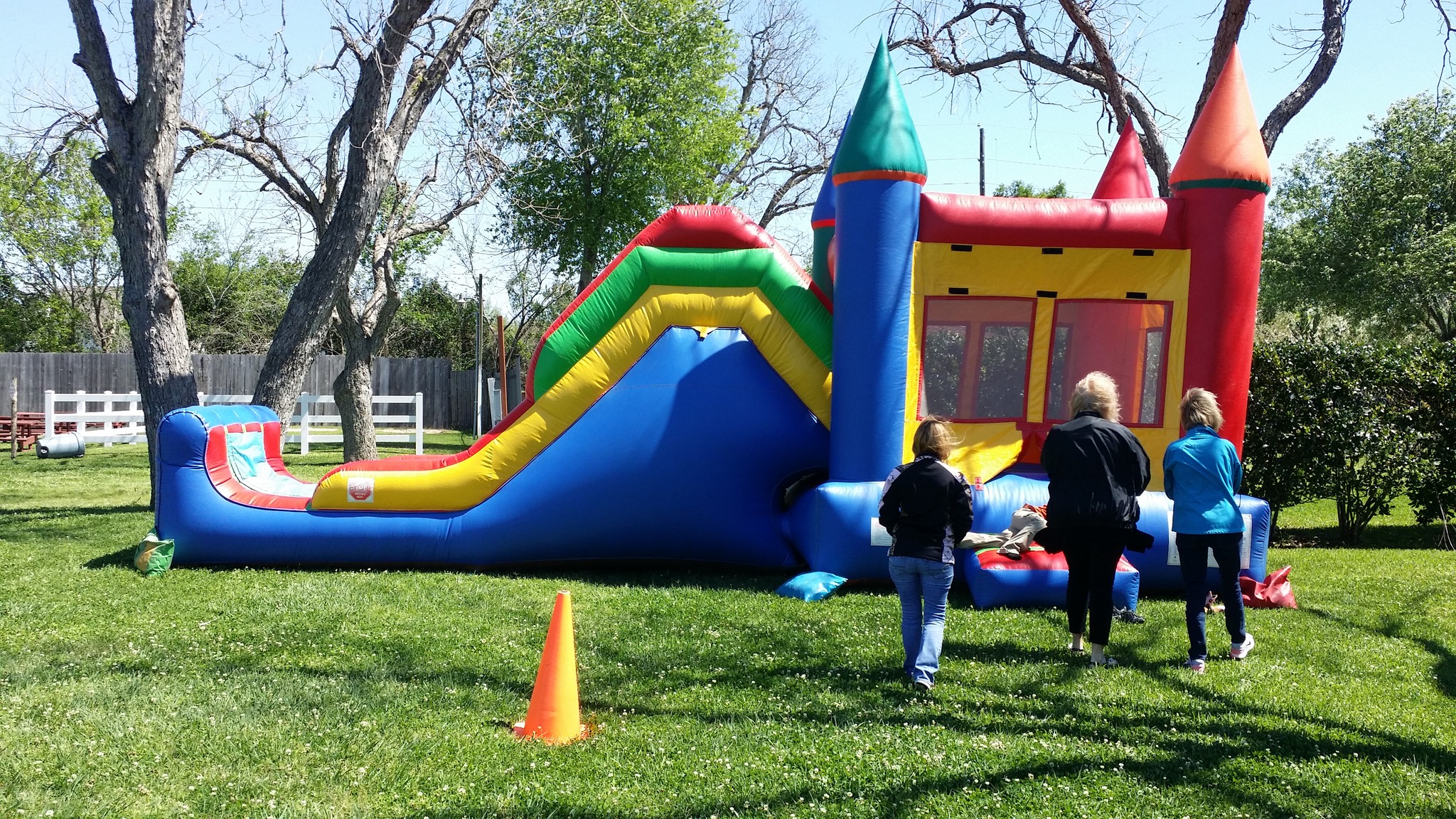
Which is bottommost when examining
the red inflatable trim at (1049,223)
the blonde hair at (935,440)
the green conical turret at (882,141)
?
the blonde hair at (935,440)

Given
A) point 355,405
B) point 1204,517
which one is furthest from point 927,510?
Answer: point 355,405

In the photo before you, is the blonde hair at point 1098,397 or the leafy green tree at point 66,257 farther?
the leafy green tree at point 66,257

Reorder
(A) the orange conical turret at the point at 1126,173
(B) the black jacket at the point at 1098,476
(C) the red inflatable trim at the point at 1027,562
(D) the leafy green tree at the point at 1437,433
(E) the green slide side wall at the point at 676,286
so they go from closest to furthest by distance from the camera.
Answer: (B) the black jacket at the point at 1098,476, (C) the red inflatable trim at the point at 1027,562, (E) the green slide side wall at the point at 676,286, (A) the orange conical turret at the point at 1126,173, (D) the leafy green tree at the point at 1437,433

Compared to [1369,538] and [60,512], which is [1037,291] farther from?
[60,512]

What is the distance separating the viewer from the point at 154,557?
7465 millimetres

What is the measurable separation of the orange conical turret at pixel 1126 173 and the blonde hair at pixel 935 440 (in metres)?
5.09

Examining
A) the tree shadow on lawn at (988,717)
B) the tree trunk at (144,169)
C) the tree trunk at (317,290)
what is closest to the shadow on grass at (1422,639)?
the tree shadow on lawn at (988,717)

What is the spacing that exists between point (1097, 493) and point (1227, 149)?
11.2ft

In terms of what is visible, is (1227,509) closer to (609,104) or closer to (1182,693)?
(1182,693)

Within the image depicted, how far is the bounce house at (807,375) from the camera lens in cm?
729

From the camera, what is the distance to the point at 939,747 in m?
4.17

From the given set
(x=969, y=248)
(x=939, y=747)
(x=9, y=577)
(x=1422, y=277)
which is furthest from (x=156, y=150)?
(x=1422, y=277)

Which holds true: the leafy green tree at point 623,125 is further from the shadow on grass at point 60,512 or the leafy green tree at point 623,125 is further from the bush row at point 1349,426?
the bush row at point 1349,426

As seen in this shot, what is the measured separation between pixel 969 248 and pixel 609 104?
1548cm
